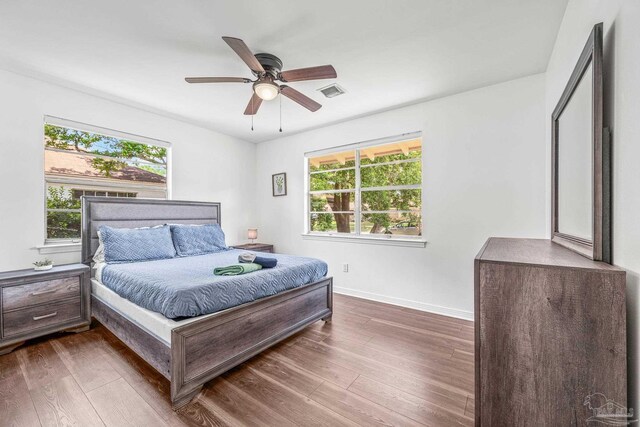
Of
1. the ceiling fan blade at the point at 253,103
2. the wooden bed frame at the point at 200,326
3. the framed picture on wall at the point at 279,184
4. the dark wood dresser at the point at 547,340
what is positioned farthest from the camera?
the framed picture on wall at the point at 279,184

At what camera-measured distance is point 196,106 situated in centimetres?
357

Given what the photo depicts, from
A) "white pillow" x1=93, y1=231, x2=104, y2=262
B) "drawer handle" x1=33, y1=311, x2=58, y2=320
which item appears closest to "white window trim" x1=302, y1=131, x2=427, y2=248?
"white pillow" x1=93, y1=231, x2=104, y2=262

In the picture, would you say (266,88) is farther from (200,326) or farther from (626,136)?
(626,136)

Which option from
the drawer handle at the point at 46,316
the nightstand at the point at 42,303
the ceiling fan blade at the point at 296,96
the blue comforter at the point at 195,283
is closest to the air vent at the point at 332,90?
the ceiling fan blade at the point at 296,96

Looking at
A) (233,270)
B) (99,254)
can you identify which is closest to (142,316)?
(233,270)

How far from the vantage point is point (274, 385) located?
1.94 metres

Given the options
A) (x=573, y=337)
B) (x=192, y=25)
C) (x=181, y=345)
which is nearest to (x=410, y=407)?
(x=573, y=337)

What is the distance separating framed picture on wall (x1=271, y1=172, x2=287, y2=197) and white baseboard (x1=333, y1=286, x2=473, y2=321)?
195cm

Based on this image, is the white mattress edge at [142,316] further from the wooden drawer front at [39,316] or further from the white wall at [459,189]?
the white wall at [459,189]

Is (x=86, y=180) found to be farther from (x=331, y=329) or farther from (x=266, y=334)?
(x=331, y=329)

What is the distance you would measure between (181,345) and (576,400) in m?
1.97

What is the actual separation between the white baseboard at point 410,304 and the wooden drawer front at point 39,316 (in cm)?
316

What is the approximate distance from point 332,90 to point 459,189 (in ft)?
6.22

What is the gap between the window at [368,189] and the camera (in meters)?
3.67
